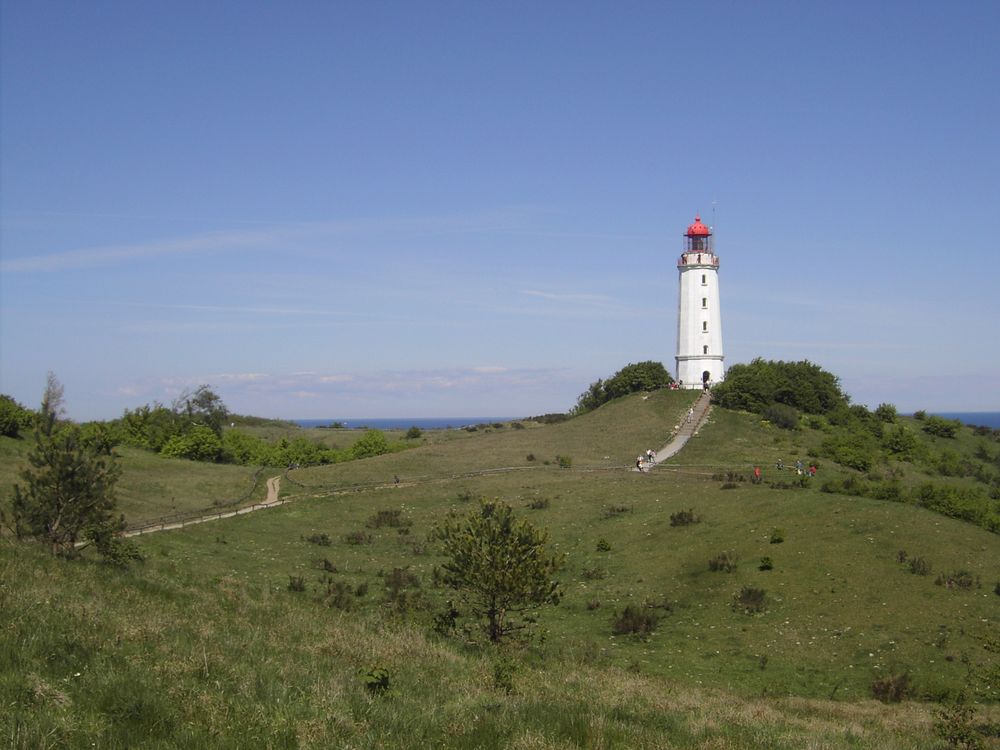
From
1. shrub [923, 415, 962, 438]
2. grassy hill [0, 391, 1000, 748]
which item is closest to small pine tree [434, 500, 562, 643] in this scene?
grassy hill [0, 391, 1000, 748]

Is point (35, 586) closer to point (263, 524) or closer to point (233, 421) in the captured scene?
point (263, 524)

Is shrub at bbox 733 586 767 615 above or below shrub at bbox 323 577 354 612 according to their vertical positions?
above

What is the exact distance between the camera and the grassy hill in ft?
35.0

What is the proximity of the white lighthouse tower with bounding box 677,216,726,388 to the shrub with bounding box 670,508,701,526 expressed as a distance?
42.9 meters

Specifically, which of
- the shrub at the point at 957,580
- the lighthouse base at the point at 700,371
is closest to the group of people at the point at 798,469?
the lighthouse base at the point at 700,371

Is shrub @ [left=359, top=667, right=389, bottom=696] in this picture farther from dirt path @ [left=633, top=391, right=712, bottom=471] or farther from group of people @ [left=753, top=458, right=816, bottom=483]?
dirt path @ [left=633, top=391, right=712, bottom=471]

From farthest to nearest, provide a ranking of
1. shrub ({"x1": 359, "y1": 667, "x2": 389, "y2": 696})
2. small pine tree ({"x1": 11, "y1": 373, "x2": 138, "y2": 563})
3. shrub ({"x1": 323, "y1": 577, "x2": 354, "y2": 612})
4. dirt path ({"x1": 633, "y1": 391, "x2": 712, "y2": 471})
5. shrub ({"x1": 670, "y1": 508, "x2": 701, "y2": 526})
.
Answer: dirt path ({"x1": 633, "y1": 391, "x2": 712, "y2": 471}) < shrub ({"x1": 670, "y1": 508, "x2": 701, "y2": 526}) < shrub ({"x1": 323, "y1": 577, "x2": 354, "y2": 612}) < small pine tree ({"x1": 11, "y1": 373, "x2": 138, "y2": 563}) < shrub ({"x1": 359, "y1": 667, "x2": 389, "y2": 696})

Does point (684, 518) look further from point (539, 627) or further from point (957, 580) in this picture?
point (539, 627)

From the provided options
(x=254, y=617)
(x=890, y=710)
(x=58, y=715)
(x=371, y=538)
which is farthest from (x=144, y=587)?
(x=371, y=538)

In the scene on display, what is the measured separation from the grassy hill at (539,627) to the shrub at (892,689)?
1.72 feet

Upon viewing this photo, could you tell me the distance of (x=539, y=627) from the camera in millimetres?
30266

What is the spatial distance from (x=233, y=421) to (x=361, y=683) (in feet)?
449

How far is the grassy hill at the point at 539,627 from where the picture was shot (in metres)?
10.7

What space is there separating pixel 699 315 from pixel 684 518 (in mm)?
43921
